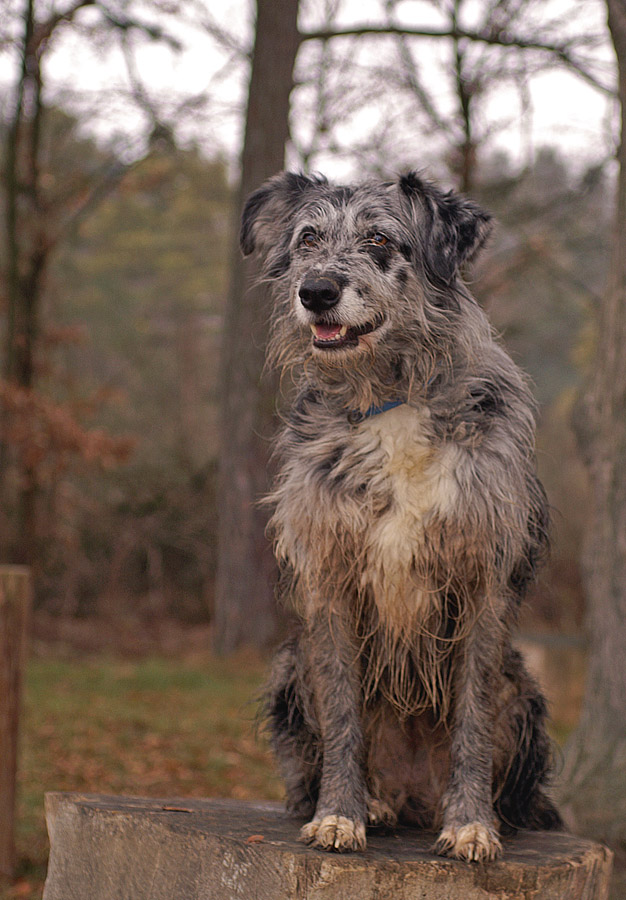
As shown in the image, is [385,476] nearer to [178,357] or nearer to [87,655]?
[87,655]

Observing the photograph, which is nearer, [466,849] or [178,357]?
[466,849]

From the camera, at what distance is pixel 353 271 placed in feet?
9.21

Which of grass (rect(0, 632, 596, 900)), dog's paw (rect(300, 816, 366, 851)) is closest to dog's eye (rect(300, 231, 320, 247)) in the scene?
dog's paw (rect(300, 816, 366, 851))

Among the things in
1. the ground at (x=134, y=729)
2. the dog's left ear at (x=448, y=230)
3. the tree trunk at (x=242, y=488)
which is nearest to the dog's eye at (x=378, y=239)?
the dog's left ear at (x=448, y=230)

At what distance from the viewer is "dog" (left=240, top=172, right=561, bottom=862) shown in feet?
9.07

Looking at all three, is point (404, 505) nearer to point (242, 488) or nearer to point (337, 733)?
point (337, 733)

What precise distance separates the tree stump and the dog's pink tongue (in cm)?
152

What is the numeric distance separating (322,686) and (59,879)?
3.44 feet

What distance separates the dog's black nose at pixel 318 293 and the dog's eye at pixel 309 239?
333mm

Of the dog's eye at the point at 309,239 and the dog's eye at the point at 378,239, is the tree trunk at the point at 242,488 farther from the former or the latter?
the dog's eye at the point at 378,239

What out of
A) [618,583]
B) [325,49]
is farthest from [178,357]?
[618,583]

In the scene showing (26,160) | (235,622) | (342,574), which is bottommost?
(235,622)

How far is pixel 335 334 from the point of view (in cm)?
280

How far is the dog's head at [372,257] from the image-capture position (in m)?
2.78
